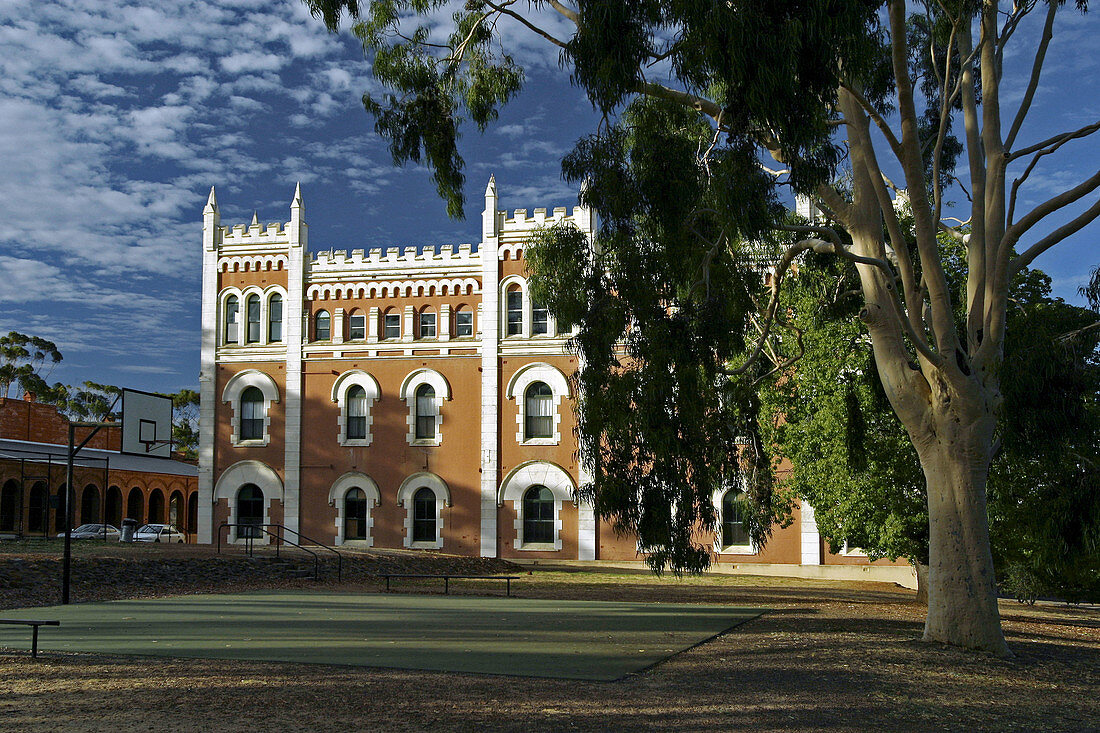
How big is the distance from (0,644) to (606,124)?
11395 millimetres

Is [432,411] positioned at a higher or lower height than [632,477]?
higher

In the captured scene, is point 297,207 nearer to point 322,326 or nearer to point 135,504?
point 322,326

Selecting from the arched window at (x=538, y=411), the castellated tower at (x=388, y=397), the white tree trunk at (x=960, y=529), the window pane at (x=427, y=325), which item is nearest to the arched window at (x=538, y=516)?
the castellated tower at (x=388, y=397)

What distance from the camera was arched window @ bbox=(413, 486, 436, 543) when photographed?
117 feet

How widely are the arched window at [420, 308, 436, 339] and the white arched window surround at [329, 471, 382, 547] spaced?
19.1ft

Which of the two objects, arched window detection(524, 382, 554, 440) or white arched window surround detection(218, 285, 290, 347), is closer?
arched window detection(524, 382, 554, 440)

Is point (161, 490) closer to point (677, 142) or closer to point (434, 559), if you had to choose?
point (434, 559)

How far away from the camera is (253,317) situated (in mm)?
38250

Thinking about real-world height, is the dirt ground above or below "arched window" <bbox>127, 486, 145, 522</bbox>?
below

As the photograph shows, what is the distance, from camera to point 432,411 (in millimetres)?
36250

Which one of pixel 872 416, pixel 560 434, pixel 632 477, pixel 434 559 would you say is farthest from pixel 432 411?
pixel 632 477

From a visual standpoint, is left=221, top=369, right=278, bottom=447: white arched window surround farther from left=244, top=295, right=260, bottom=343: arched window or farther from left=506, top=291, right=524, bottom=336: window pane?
left=506, top=291, right=524, bottom=336: window pane

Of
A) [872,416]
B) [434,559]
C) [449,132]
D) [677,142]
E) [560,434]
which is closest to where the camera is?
[677,142]

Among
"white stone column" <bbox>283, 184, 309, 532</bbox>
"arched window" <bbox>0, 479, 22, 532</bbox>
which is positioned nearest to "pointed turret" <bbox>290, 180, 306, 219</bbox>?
"white stone column" <bbox>283, 184, 309, 532</bbox>
